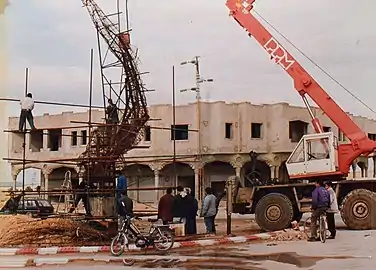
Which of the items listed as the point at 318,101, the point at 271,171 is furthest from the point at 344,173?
the point at 271,171

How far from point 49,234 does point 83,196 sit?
79.7 inches

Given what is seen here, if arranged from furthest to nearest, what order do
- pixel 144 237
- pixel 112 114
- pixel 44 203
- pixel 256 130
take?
pixel 256 130
pixel 44 203
pixel 112 114
pixel 144 237

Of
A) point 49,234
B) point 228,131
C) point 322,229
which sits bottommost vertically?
point 49,234

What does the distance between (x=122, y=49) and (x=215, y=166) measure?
81.0ft

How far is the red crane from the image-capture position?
1961cm

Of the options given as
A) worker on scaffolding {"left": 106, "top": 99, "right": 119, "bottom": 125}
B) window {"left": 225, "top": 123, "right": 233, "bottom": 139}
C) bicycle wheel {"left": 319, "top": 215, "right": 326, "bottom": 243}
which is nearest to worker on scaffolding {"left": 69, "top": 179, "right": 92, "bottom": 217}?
worker on scaffolding {"left": 106, "top": 99, "right": 119, "bottom": 125}

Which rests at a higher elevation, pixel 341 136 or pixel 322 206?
pixel 341 136

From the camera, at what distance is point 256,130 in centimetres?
4456

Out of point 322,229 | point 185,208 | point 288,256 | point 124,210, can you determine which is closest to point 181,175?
point 185,208

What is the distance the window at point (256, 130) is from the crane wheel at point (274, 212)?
24576 millimetres

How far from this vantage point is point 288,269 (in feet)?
41.8

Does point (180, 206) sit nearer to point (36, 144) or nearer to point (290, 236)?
point (290, 236)

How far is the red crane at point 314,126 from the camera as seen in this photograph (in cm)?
1961

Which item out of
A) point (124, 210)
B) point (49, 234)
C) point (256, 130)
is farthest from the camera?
point (256, 130)
